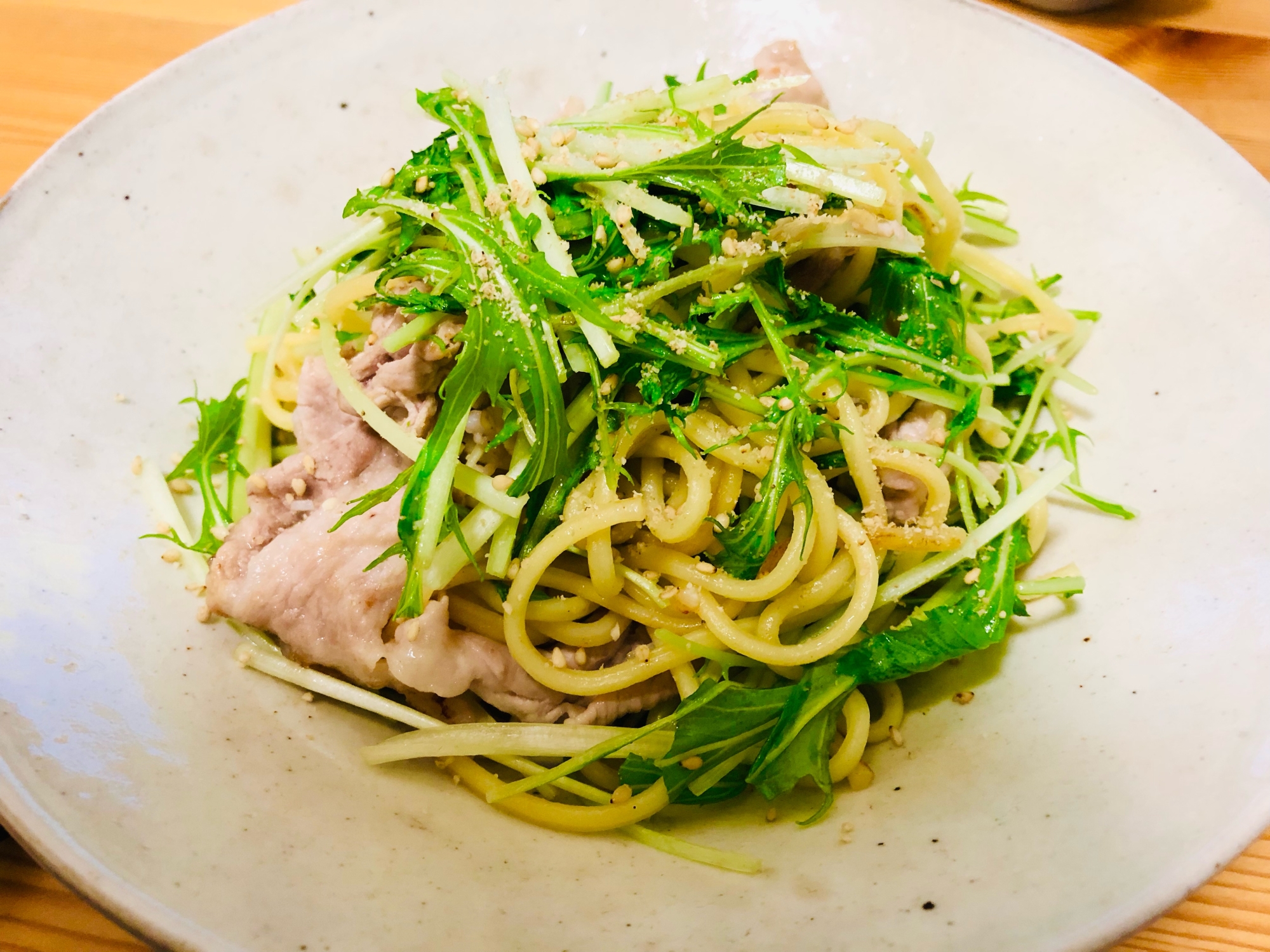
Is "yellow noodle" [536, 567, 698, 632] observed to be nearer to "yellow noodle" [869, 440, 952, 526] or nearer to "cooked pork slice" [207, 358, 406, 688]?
"cooked pork slice" [207, 358, 406, 688]

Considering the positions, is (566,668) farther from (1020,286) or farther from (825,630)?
(1020,286)

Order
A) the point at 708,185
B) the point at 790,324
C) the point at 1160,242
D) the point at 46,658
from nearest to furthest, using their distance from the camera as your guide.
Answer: the point at 46,658
the point at 708,185
the point at 790,324
the point at 1160,242

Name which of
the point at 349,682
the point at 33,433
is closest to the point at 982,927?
the point at 349,682

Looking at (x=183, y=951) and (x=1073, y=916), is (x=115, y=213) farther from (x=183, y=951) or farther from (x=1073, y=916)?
(x=1073, y=916)

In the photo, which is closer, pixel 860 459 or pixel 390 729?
pixel 860 459

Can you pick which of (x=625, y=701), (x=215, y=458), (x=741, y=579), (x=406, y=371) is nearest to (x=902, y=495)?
(x=741, y=579)

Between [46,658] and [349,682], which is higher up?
[46,658]

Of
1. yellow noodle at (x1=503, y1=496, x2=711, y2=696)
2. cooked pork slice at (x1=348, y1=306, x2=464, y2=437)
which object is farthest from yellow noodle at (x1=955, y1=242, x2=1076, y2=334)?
cooked pork slice at (x1=348, y1=306, x2=464, y2=437)
